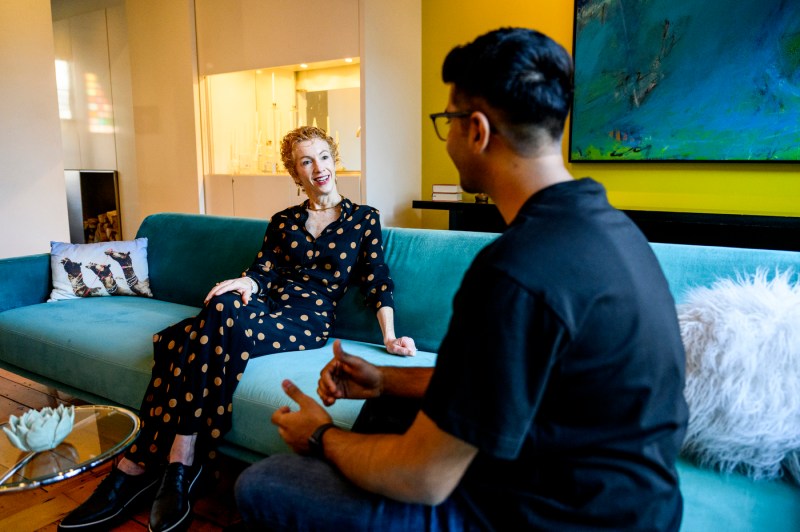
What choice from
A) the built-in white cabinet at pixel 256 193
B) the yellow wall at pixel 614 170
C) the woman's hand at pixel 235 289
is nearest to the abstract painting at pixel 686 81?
the yellow wall at pixel 614 170

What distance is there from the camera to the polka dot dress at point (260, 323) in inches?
64.2

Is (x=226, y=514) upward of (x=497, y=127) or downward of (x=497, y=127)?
downward

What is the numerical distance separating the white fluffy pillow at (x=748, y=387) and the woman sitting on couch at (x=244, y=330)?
33.9 inches

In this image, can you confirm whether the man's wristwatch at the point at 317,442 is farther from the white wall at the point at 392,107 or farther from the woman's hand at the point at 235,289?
the white wall at the point at 392,107

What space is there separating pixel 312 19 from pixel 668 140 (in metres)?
2.24

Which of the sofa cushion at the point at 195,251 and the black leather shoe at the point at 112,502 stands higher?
the sofa cushion at the point at 195,251

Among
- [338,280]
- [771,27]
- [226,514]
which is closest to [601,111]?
A: [771,27]

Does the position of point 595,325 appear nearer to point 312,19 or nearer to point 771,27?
point 771,27

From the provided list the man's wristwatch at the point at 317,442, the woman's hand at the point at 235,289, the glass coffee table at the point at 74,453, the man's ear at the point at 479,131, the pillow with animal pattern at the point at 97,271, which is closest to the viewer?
the man's ear at the point at 479,131

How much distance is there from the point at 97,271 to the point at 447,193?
6.77 feet

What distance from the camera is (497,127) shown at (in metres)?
0.80

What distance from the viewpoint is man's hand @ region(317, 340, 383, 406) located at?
3.59ft

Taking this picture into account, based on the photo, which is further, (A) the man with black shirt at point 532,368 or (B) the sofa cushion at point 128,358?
(B) the sofa cushion at point 128,358

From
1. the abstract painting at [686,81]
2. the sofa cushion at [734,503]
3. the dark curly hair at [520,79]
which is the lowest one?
the sofa cushion at [734,503]
